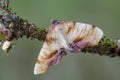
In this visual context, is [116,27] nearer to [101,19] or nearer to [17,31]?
[101,19]

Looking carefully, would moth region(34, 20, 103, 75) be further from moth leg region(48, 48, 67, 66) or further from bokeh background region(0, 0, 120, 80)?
bokeh background region(0, 0, 120, 80)

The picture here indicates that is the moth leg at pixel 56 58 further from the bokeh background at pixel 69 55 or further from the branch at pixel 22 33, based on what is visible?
the bokeh background at pixel 69 55

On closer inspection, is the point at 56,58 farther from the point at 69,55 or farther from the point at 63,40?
the point at 69,55

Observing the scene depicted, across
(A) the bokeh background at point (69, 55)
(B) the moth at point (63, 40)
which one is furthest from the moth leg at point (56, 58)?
(A) the bokeh background at point (69, 55)

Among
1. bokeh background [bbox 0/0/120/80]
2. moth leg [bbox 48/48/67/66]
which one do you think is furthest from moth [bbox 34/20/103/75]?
bokeh background [bbox 0/0/120/80]

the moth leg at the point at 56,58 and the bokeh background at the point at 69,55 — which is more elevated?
the moth leg at the point at 56,58

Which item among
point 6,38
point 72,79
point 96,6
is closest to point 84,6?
point 96,6

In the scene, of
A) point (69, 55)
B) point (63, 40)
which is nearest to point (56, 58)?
point (63, 40)
